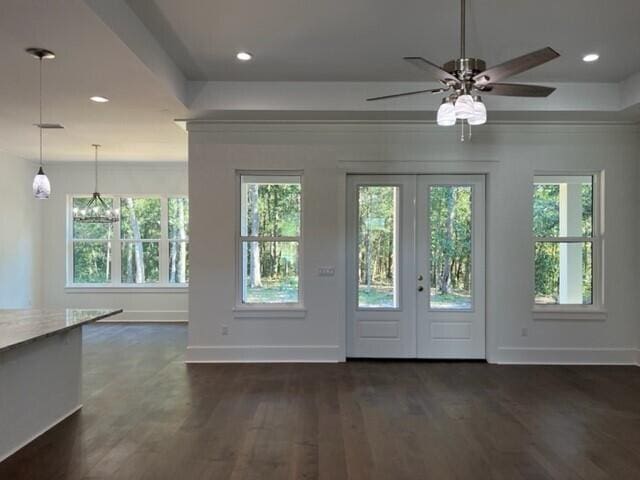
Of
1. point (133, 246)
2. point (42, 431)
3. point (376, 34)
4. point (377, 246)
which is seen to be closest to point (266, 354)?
point (377, 246)

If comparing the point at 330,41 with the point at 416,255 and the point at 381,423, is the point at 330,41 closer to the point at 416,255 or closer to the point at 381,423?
the point at 416,255

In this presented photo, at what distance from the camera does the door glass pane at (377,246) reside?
534 centimetres

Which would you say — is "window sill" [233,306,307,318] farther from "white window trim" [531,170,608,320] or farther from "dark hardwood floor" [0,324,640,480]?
"white window trim" [531,170,608,320]

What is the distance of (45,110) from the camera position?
15.4 ft

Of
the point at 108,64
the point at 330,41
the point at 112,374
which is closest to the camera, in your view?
the point at 108,64

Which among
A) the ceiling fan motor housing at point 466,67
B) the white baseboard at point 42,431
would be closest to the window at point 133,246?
the white baseboard at point 42,431

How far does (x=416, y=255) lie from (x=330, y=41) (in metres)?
2.72

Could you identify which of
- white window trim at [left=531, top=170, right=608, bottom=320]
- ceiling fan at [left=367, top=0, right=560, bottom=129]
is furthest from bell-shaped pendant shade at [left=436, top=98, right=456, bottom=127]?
white window trim at [left=531, top=170, right=608, bottom=320]

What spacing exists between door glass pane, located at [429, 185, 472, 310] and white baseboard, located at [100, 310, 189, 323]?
470cm

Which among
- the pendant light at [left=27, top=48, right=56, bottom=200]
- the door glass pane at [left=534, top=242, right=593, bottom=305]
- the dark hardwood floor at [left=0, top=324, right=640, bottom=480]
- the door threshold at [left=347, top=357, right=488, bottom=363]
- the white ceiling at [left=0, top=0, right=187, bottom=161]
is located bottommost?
the dark hardwood floor at [left=0, top=324, right=640, bottom=480]

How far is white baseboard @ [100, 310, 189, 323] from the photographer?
7789 mm

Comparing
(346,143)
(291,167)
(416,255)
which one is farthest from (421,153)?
(291,167)

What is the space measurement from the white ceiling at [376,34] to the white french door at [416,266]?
4.81 ft

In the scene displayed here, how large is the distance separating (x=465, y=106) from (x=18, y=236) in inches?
300
